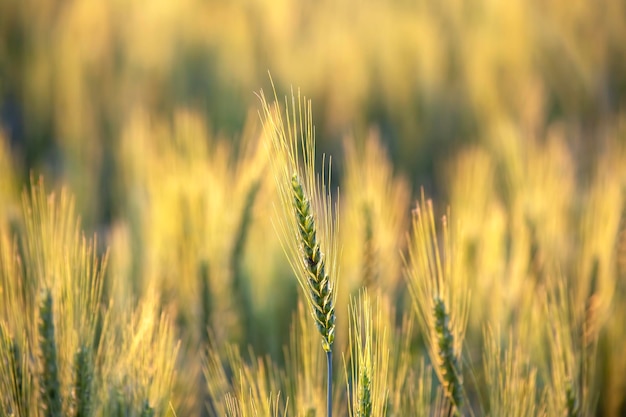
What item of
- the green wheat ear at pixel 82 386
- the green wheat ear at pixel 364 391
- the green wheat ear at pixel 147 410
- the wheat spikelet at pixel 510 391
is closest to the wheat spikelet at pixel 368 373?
the green wheat ear at pixel 364 391

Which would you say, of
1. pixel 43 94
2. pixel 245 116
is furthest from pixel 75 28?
pixel 245 116

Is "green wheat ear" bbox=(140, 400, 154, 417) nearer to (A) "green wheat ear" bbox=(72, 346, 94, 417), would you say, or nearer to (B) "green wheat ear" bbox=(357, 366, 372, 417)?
(A) "green wheat ear" bbox=(72, 346, 94, 417)

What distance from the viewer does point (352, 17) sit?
14.1ft

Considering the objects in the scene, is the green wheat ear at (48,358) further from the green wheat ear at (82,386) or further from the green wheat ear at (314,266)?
the green wheat ear at (314,266)

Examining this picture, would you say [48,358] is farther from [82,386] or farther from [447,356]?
[447,356]

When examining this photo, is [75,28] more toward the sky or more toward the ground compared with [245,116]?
more toward the sky

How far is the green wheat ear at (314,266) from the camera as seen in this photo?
40.3 inches

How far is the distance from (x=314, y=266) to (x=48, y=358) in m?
0.58

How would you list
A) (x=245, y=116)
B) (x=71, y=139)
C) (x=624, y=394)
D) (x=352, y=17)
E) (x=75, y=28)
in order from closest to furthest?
(x=624, y=394), (x=71, y=139), (x=245, y=116), (x=75, y=28), (x=352, y=17)

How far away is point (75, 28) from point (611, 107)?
296cm

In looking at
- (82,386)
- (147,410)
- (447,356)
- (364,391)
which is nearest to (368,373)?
(364,391)

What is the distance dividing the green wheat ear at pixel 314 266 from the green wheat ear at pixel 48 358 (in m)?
0.54

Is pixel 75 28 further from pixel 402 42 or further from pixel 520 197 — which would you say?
pixel 520 197

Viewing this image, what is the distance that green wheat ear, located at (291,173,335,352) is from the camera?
1023 mm
